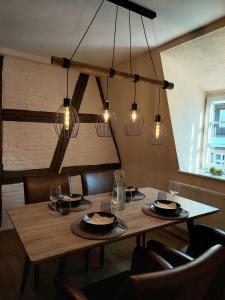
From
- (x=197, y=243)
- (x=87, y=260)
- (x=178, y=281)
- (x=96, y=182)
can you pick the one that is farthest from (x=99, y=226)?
(x=96, y=182)

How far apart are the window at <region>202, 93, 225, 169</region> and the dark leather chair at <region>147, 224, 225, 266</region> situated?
4.42 feet

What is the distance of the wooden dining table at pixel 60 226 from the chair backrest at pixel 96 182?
380 millimetres

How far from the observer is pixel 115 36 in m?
2.36

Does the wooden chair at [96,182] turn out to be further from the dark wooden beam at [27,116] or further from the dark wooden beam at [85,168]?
the dark wooden beam at [27,116]

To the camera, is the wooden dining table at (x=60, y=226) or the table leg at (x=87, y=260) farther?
the table leg at (x=87, y=260)

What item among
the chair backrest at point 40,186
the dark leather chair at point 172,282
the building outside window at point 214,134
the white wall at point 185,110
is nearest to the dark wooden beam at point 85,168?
the chair backrest at point 40,186

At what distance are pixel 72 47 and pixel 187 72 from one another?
4.46 ft

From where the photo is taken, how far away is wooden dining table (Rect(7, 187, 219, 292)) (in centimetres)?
125

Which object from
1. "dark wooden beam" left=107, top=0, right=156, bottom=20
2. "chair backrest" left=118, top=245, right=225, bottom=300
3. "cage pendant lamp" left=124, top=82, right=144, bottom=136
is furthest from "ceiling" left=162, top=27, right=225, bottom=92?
"chair backrest" left=118, top=245, right=225, bottom=300

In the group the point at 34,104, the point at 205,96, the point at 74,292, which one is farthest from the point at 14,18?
the point at 205,96

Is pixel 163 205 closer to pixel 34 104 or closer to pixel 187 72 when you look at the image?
pixel 187 72

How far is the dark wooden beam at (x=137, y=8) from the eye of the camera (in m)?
1.76

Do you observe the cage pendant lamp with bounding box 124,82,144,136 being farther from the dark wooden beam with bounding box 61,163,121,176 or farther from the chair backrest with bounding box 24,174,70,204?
the chair backrest with bounding box 24,174,70,204

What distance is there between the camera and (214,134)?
3086 millimetres
